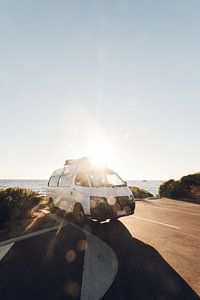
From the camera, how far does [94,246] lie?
17.6 feet

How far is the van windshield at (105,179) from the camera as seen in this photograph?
7.63 meters

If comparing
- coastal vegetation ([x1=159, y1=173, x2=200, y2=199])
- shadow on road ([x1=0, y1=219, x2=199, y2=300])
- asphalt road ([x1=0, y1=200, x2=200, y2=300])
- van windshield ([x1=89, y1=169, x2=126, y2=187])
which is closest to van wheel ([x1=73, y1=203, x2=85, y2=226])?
asphalt road ([x1=0, y1=200, x2=200, y2=300])

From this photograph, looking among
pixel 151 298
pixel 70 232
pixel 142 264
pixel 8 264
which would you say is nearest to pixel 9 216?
pixel 70 232

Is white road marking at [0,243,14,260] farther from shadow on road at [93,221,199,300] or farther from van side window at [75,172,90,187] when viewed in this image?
van side window at [75,172,90,187]

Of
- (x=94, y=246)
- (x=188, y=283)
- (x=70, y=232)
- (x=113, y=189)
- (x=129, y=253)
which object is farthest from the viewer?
(x=113, y=189)

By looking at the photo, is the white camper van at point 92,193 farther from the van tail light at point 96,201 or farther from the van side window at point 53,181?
the van side window at point 53,181

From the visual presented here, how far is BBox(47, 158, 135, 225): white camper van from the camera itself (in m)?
6.92

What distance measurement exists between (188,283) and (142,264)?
0.98m

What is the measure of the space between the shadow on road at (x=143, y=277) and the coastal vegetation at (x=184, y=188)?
14.3m

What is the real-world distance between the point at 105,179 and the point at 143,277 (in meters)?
4.46

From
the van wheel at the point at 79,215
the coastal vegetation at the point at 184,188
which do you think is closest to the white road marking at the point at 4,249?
the van wheel at the point at 79,215

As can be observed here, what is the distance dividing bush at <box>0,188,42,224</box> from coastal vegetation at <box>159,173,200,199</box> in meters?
13.9

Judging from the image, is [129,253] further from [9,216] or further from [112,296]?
[9,216]

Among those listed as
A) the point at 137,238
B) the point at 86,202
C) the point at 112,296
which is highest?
the point at 86,202
